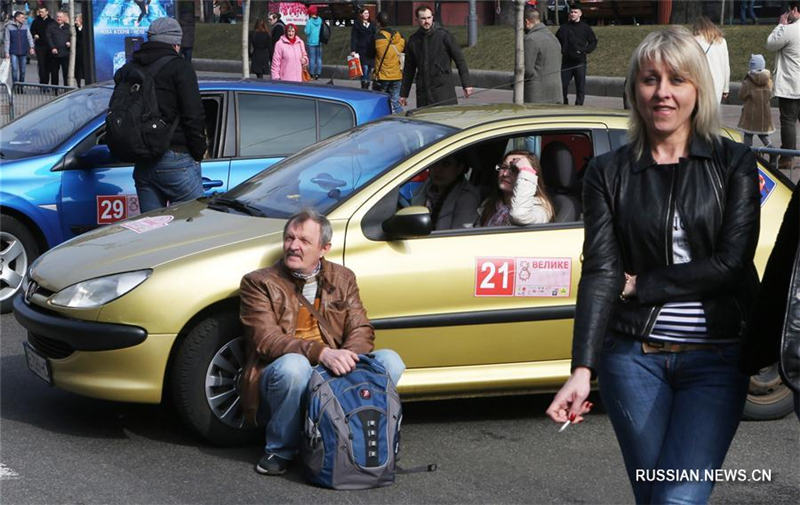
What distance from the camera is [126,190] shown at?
853cm

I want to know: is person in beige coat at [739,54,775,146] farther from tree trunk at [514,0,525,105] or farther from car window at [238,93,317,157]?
car window at [238,93,317,157]

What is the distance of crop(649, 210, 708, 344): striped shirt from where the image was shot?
127 inches

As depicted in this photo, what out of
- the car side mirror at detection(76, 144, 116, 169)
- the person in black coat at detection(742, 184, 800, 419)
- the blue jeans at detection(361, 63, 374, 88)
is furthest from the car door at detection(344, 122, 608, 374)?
the blue jeans at detection(361, 63, 374, 88)

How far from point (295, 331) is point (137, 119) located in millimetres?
2951

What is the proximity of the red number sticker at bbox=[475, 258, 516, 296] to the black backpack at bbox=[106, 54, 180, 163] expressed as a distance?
2934 millimetres

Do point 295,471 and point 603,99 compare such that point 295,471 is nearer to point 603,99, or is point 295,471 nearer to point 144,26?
point 144,26

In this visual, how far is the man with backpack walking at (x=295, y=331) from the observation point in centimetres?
529

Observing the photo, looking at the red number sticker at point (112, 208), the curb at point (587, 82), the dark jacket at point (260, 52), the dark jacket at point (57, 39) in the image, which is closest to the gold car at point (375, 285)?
the red number sticker at point (112, 208)

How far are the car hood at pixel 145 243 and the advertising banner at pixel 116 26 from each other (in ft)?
40.4

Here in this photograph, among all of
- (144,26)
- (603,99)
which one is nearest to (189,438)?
(144,26)

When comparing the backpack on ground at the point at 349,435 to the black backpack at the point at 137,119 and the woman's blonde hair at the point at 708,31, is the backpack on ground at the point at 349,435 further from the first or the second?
the woman's blonde hair at the point at 708,31

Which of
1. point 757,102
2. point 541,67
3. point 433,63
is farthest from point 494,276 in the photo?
point 757,102

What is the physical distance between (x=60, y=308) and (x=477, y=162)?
216 centimetres

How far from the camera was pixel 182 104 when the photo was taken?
26.6ft
